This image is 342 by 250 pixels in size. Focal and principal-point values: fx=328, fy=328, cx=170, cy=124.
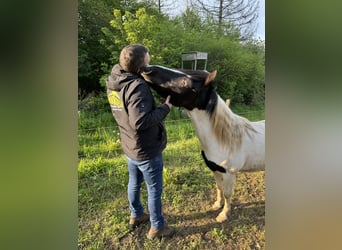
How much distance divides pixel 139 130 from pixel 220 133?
39 cm

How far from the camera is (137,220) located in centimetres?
149

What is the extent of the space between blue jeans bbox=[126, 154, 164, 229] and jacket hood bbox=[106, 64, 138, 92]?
321 mm

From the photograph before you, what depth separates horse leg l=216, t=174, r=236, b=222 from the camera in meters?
1.53

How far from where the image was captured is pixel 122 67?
144cm

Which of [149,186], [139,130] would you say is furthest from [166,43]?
[149,186]

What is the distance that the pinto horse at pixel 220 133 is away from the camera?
1.48 m

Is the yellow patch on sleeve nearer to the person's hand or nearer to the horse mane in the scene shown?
the person's hand

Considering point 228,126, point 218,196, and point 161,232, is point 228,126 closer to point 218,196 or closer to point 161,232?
point 218,196

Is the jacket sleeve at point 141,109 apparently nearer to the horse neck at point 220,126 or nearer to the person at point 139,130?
the person at point 139,130

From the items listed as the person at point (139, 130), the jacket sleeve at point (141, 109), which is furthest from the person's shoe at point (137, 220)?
the jacket sleeve at point (141, 109)
